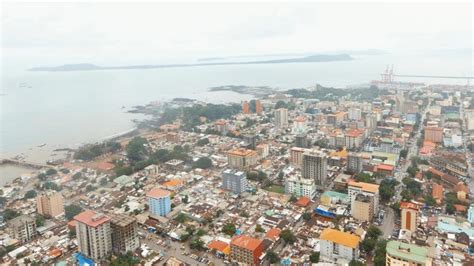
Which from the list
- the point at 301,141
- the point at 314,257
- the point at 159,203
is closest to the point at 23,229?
the point at 159,203

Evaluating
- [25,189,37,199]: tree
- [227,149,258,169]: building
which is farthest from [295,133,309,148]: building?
[25,189,37,199]: tree

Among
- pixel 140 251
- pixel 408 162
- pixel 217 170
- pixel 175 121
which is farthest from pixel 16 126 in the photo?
pixel 408 162

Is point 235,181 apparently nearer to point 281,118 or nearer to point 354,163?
point 354,163

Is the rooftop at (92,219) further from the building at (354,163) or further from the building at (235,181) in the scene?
the building at (354,163)

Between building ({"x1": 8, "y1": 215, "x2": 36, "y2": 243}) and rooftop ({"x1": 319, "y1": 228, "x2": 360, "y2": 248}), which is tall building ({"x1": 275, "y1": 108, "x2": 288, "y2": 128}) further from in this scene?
building ({"x1": 8, "y1": 215, "x2": 36, "y2": 243})

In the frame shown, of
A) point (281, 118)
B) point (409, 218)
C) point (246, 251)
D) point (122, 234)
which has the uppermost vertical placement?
point (281, 118)

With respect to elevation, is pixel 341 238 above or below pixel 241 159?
below

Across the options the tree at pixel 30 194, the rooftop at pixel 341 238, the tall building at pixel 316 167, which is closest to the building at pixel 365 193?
the tall building at pixel 316 167
